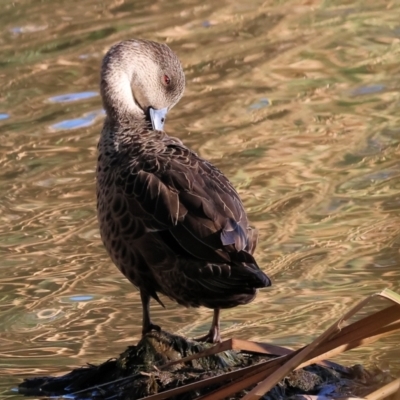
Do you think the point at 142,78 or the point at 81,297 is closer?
the point at 142,78

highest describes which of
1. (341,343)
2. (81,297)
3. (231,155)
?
(231,155)

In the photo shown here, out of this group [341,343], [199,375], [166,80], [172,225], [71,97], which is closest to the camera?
[341,343]

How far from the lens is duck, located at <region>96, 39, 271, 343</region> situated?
14.5 feet

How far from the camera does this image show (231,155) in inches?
327

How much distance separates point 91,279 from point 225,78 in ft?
13.3

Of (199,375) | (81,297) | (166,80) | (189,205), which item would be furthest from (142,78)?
(199,375)

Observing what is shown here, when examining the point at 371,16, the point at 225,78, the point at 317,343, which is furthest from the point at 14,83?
the point at 317,343

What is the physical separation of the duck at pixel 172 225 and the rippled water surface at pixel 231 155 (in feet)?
2.49

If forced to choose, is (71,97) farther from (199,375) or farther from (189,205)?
(199,375)

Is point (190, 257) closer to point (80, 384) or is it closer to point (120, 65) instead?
point (80, 384)

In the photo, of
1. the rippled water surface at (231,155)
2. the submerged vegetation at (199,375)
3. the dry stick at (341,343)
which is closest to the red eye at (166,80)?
the rippled water surface at (231,155)

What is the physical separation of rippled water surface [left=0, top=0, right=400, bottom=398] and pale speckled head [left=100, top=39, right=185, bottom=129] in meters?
1.03

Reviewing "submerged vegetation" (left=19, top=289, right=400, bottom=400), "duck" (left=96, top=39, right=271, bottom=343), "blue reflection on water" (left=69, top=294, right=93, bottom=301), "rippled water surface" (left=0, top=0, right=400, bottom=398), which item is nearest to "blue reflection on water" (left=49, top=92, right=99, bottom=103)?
"rippled water surface" (left=0, top=0, right=400, bottom=398)

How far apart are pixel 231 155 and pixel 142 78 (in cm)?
250
